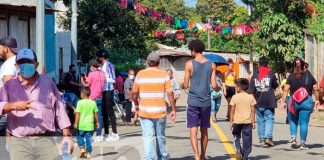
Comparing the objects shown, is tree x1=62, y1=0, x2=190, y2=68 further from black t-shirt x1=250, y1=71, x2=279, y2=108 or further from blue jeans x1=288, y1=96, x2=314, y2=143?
blue jeans x1=288, y1=96, x2=314, y2=143

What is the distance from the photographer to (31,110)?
6.40 m

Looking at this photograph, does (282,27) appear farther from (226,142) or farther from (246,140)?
(246,140)

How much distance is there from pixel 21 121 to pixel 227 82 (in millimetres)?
14120

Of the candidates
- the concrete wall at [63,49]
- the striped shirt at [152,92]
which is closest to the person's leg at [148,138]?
the striped shirt at [152,92]

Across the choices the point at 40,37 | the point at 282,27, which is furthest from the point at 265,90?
the point at 282,27

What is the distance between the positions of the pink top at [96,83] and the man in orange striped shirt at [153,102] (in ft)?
12.8

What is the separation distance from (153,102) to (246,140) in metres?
2.08

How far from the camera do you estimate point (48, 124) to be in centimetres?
651

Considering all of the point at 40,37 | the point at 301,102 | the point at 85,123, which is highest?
the point at 40,37

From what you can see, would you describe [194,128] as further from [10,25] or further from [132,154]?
[10,25]

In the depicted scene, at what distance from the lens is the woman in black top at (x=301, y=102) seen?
1297 centimetres

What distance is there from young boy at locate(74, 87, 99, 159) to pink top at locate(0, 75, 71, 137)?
15.8ft

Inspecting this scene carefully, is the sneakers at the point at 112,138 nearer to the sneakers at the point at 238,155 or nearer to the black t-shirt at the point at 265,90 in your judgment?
the black t-shirt at the point at 265,90

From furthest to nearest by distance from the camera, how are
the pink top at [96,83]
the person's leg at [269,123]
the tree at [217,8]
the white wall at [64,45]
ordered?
the tree at [217,8] < the white wall at [64,45] < the pink top at [96,83] < the person's leg at [269,123]
